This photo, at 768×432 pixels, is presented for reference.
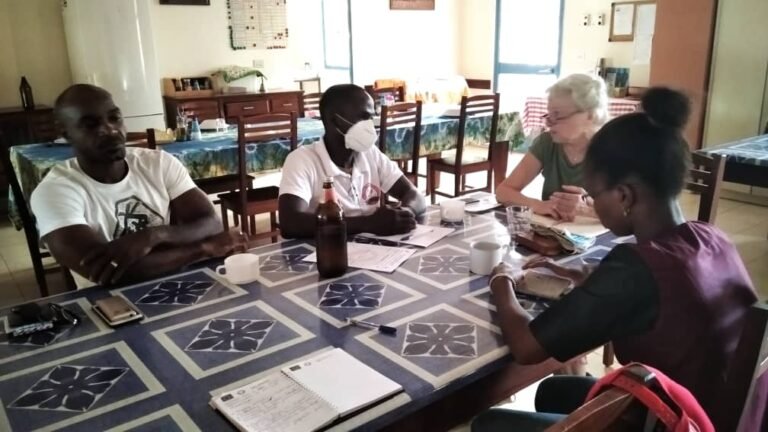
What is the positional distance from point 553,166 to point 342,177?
820 millimetres

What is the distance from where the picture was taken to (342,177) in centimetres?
221

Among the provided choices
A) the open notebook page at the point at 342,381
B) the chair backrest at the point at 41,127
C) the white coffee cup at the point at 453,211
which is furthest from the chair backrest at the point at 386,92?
the open notebook page at the point at 342,381

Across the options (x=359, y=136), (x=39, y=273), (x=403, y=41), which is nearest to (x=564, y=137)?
(x=359, y=136)

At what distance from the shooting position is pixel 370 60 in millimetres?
6996

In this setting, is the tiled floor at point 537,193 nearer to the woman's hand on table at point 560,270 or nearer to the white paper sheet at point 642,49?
the woman's hand on table at point 560,270

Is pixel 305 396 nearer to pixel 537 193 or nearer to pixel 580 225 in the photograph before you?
Answer: pixel 580 225

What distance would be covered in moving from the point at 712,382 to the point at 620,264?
0.88 ft

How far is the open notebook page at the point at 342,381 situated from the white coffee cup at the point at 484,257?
52 centimetres

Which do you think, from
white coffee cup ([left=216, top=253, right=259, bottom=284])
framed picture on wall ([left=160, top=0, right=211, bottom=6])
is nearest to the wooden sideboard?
framed picture on wall ([left=160, top=0, right=211, bottom=6])

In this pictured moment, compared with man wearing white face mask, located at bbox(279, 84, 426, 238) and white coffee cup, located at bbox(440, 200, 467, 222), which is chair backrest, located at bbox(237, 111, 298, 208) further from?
white coffee cup, located at bbox(440, 200, 467, 222)

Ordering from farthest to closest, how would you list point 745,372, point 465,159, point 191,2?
1. point 191,2
2. point 465,159
3. point 745,372

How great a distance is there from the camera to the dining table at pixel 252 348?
100 centimetres

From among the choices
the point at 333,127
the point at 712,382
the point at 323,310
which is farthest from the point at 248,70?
the point at 712,382

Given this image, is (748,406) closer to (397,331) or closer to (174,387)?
(397,331)
